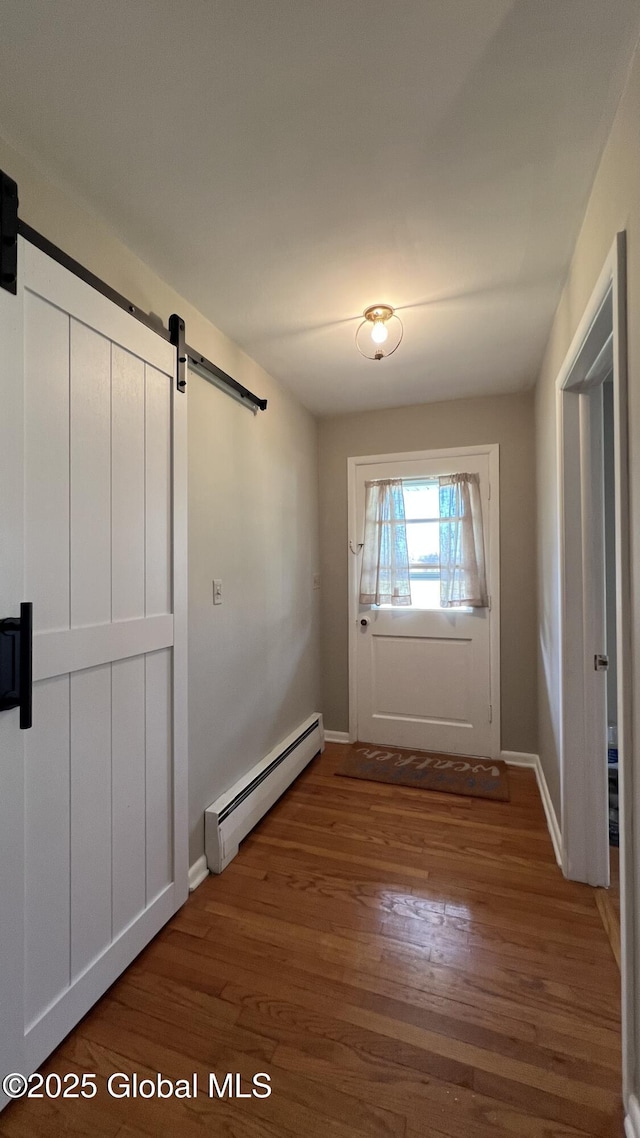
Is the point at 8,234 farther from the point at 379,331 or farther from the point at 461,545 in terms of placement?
the point at 461,545

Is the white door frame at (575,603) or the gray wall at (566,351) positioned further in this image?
the white door frame at (575,603)

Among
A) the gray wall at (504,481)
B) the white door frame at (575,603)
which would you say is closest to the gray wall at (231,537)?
the gray wall at (504,481)

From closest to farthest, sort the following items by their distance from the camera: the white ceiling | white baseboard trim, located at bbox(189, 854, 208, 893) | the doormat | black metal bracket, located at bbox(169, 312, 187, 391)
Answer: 1. the white ceiling
2. black metal bracket, located at bbox(169, 312, 187, 391)
3. white baseboard trim, located at bbox(189, 854, 208, 893)
4. the doormat

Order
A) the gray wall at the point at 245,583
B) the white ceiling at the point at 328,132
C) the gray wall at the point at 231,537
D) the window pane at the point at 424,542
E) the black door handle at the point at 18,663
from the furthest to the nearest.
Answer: the window pane at the point at 424,542
the gray wall at the point at 245,583
the gray wall at the point at 231,537
the black door handle at the point at 18,663
the white ceiling at the point at 328,132

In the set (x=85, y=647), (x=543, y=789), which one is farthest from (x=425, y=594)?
(x=85, y=647)

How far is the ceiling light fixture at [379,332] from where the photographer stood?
1911mm

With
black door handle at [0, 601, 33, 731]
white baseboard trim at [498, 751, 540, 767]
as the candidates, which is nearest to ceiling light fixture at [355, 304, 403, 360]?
black door handle at [0, 601, 33, 731]

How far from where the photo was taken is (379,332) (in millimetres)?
1916

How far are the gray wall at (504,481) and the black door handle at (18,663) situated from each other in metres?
2.39

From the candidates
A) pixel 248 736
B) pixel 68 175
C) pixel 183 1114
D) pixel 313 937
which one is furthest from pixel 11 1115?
pixel 68 175

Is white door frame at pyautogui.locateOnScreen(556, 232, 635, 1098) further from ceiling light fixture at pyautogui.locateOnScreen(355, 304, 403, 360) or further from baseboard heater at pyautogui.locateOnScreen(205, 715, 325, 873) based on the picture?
baseboard heater at pyautogui.locateOnScreen(205, 715, 325, 873)

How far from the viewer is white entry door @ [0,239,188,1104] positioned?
1.07 m

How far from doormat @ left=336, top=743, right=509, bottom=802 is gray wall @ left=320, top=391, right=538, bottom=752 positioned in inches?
10.9

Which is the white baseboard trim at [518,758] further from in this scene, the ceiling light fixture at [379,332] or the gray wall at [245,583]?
the ceiling light fixture at [379,332]
